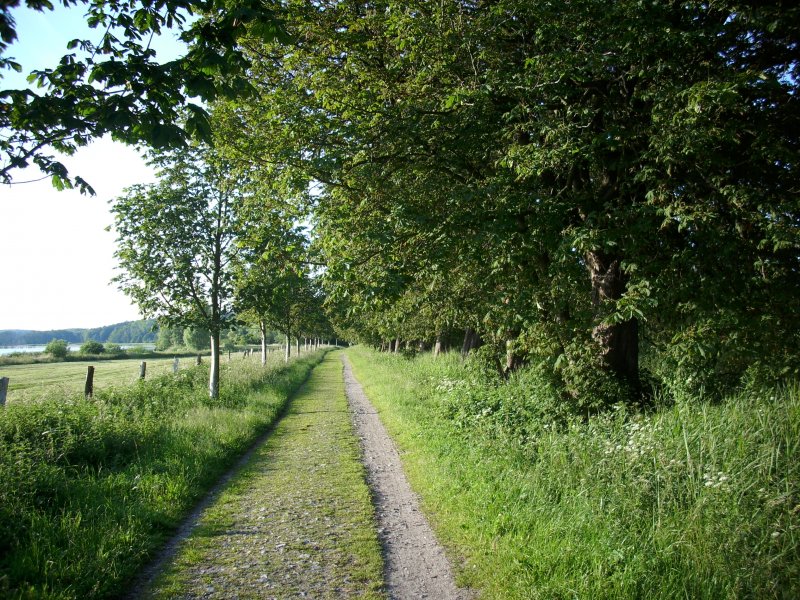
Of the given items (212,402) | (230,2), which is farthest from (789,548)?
(212,402)

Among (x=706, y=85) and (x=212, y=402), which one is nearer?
(x=706, y=85)

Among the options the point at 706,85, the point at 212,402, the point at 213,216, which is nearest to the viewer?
the point at 706,85

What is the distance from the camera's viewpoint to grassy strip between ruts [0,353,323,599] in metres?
4.35

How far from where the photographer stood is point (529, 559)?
175 inches

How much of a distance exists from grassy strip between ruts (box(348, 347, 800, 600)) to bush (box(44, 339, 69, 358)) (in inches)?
2566

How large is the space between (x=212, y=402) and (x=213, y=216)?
5928mm

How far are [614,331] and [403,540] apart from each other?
5.35 meters

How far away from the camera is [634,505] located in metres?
4.71

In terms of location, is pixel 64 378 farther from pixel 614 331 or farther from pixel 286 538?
pixel 614 331

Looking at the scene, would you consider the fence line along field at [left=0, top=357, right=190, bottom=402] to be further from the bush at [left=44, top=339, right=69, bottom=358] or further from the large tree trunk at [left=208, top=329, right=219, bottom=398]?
the bush at [left=44, top=339, right=69, bottom=358]

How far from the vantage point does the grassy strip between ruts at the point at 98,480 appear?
4.35 m

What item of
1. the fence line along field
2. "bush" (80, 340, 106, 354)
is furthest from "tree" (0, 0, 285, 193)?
"bush" (80, 340, 106, 354)

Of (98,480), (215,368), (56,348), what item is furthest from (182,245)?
(56,348)

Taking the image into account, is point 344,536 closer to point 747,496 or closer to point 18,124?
point 747,496
